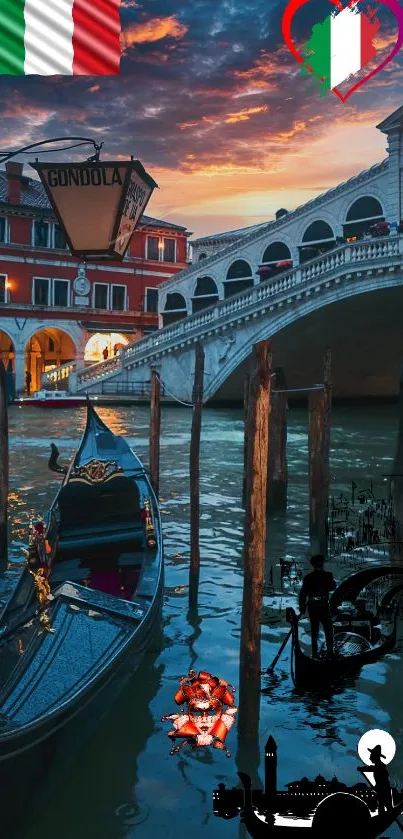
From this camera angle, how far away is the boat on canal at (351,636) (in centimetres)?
503

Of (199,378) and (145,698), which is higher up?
(199,378)

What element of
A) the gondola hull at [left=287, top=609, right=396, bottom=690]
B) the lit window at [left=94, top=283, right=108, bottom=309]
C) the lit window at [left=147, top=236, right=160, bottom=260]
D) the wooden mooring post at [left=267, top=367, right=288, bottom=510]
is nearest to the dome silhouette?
the gondola hull at [left=287, top=609, right=396, bottom=690]

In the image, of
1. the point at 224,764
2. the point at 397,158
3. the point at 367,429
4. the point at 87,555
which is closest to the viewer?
the point at 224,764

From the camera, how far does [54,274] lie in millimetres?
31125

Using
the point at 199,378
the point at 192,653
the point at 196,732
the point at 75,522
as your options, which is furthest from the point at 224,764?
the point at 199,378

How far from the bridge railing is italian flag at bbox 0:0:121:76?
45.5 ft

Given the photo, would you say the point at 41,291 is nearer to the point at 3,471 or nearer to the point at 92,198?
the point at 3,471

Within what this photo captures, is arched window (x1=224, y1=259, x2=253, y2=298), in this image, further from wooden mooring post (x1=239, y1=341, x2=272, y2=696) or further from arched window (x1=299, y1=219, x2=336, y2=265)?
wooden mooring post (x1=239, y1=341, x2=272, y2=696)

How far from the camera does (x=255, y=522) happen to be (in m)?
4.77

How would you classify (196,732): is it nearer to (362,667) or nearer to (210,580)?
(362,667)

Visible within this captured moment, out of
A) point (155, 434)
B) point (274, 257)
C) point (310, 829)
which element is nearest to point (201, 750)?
point (310, 829)

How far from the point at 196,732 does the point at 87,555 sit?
8.26ft

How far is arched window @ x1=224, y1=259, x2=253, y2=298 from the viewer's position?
1171 inches

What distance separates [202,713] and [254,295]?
64.2ft
